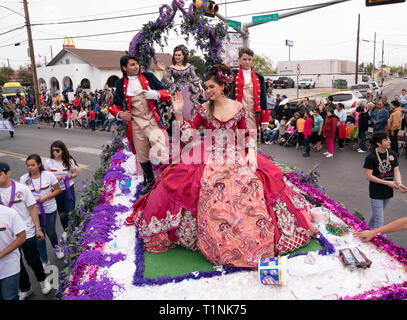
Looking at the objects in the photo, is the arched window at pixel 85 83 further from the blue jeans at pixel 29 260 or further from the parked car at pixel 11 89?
the blue jeans at pixel 29 260

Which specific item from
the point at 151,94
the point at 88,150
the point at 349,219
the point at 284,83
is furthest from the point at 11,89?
the point at 349,219

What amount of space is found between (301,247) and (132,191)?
322cm

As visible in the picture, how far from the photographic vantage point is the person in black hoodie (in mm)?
11117

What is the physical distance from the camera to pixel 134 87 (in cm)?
521

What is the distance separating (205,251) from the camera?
376cm

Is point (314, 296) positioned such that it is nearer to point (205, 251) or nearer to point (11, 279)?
point (205, 251)

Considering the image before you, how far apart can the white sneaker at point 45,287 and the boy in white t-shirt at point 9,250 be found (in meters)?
0.83

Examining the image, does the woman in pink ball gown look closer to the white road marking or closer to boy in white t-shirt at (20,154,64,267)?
boy in white t-shirt at (20,154,64,267)

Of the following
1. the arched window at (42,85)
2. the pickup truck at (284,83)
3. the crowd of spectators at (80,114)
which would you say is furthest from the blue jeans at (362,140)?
the arched window at (42,85)

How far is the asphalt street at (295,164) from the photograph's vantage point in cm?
638

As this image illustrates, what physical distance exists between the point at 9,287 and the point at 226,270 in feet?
7.63

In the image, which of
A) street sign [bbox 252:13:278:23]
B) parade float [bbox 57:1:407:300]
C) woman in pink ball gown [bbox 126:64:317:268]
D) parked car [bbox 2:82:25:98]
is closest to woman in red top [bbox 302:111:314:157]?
street sign [bbox 252:13:278:23]

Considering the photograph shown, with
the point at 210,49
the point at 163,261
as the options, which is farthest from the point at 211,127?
the point at 210,49

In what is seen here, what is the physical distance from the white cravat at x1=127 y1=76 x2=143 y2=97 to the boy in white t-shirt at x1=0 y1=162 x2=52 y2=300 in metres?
2.10
